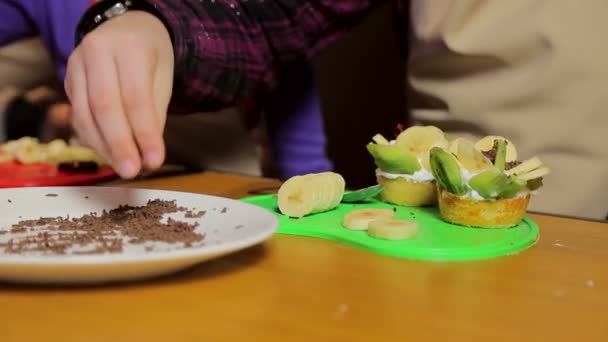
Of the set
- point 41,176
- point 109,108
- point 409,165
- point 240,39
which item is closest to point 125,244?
point 109,108

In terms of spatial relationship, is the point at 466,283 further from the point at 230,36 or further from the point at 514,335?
the point at 230,36

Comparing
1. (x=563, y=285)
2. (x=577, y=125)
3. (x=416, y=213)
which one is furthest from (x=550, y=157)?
(x=563, y=285)

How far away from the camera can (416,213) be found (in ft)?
2.42

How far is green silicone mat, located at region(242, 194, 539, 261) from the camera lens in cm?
61

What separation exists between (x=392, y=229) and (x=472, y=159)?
0.33 feet

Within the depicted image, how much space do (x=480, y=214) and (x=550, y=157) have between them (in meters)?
0.40

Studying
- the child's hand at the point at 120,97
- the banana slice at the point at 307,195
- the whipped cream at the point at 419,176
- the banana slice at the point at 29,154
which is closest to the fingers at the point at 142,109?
the child's hand at the point at 120,97

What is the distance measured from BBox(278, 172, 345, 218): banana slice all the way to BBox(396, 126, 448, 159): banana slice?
0.08 metres

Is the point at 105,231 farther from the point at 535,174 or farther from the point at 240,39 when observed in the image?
the point at 240,39

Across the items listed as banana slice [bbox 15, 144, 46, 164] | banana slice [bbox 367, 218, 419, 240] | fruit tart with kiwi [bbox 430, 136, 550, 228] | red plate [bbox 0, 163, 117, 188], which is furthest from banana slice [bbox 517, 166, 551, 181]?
banana slice [bbox 15, 144, 46, 164]

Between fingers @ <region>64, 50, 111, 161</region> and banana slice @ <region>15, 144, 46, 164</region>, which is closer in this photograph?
fingers @ <region>64, 50, 111, 161</region>

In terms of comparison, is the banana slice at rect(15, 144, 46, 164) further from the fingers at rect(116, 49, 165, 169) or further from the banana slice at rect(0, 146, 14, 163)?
the fingers at rect(116, 49, 165, 169)

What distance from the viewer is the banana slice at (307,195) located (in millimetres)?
711

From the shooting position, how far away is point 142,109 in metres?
0.68
